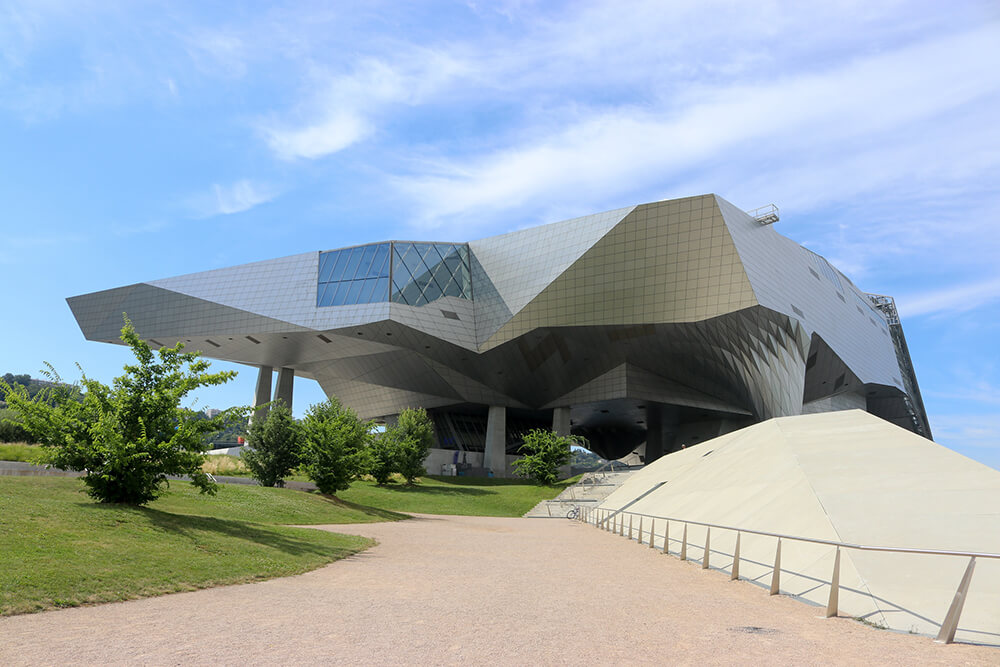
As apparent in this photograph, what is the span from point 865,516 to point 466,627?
6.95m

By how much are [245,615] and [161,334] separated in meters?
52.6

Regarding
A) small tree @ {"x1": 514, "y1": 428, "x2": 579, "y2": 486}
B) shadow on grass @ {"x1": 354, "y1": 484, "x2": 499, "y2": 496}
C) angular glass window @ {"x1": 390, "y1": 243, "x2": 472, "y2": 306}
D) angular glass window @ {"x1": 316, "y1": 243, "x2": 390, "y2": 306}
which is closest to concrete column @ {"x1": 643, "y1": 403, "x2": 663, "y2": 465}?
small tree @ {"x1": 514, "y1": 428, "x2": 579, "y2": 486}

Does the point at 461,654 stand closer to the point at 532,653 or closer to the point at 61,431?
the point at 532,653

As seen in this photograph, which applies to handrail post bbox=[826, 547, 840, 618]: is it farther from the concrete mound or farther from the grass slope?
the grass slope

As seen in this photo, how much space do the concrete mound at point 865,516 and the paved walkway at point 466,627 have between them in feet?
2.22

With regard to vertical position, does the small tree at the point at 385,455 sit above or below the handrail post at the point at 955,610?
below

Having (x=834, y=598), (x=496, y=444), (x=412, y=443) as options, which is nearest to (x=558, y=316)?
(x=412, y=443)

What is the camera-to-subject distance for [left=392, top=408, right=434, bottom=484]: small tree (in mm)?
46031

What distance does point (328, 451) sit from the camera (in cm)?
2936

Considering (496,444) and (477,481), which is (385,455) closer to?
(477,481)

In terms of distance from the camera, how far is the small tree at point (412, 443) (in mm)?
46031

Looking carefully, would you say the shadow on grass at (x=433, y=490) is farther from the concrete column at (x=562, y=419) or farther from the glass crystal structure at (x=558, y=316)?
the concrete column at (x=562, y=419)

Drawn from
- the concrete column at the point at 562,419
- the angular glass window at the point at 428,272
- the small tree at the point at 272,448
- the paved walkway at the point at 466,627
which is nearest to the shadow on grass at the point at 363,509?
the small tree at the point at 272,448

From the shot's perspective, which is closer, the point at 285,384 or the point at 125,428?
the point at 125,428
